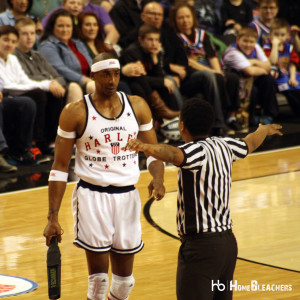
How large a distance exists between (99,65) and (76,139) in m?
0.43

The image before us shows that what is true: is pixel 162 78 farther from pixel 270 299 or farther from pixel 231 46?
pixel 270 299

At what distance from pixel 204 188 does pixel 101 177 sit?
688 mm

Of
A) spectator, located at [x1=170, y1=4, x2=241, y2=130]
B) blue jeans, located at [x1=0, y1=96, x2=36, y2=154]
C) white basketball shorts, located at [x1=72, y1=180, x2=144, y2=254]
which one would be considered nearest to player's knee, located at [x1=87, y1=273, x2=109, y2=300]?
white basketball shorts, located at [x1=72, y1=180, x2=144, y2=254]

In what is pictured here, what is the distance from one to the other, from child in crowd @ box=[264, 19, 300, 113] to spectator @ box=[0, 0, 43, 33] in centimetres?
393

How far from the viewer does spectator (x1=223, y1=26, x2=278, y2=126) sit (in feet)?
36.2

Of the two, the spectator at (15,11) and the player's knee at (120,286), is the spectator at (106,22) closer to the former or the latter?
the spectator at (15,11)

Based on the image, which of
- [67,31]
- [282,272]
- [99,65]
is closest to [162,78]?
[67,31]

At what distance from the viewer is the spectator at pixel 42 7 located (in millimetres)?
10336

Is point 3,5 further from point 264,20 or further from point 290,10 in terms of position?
point 290,10

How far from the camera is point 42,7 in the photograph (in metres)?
10.4

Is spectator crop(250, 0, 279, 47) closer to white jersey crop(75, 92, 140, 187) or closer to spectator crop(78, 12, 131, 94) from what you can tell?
spectator crop(78, 12, 131, 94)

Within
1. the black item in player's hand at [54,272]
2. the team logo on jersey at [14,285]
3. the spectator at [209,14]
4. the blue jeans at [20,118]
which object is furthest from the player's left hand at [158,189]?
the spectator at [209,14]

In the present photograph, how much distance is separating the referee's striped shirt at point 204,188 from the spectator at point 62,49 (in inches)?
232

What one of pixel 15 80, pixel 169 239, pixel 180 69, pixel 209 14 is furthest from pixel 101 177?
pixel 209 14
